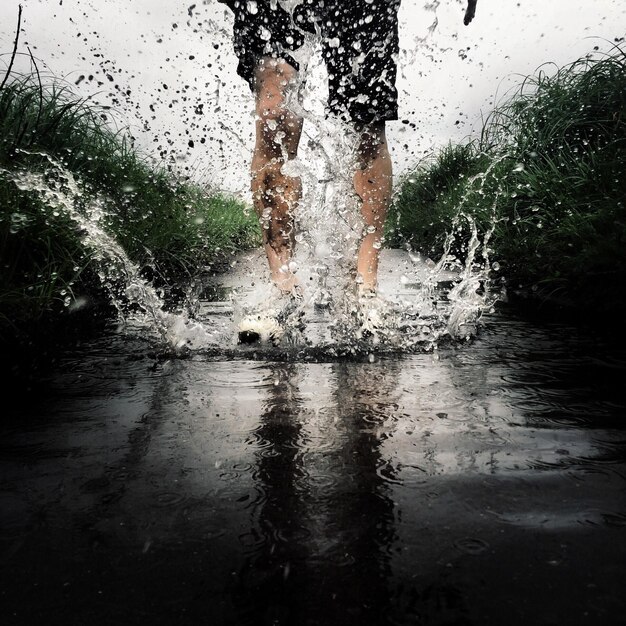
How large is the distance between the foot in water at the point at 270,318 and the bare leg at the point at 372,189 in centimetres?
34

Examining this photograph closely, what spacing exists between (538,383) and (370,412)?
1.68 feet

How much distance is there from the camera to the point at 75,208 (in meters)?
2.48

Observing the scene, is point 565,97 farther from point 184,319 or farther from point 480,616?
point 480,616

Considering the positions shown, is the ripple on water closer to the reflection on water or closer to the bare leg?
the reflection on water

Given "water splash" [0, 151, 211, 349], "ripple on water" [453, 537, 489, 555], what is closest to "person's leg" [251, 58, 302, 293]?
"water splash" [0, 151, 211, 349]

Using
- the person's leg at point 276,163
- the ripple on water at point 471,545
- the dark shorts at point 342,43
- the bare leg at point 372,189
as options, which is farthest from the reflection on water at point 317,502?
the dark shorts at point 342,43

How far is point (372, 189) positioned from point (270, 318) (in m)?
0.78

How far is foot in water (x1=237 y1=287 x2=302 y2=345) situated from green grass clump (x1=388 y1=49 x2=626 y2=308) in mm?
1183

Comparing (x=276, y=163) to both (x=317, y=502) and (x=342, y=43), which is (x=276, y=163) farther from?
(x=317, y=502)

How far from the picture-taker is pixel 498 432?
1105mm

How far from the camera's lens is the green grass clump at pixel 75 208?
199 centimetres

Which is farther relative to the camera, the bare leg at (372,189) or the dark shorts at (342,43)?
the bare leg at (372,189)

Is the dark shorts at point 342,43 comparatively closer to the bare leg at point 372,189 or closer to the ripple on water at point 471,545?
the bare leg at point 372,189

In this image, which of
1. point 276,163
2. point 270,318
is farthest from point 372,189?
point 270,318
